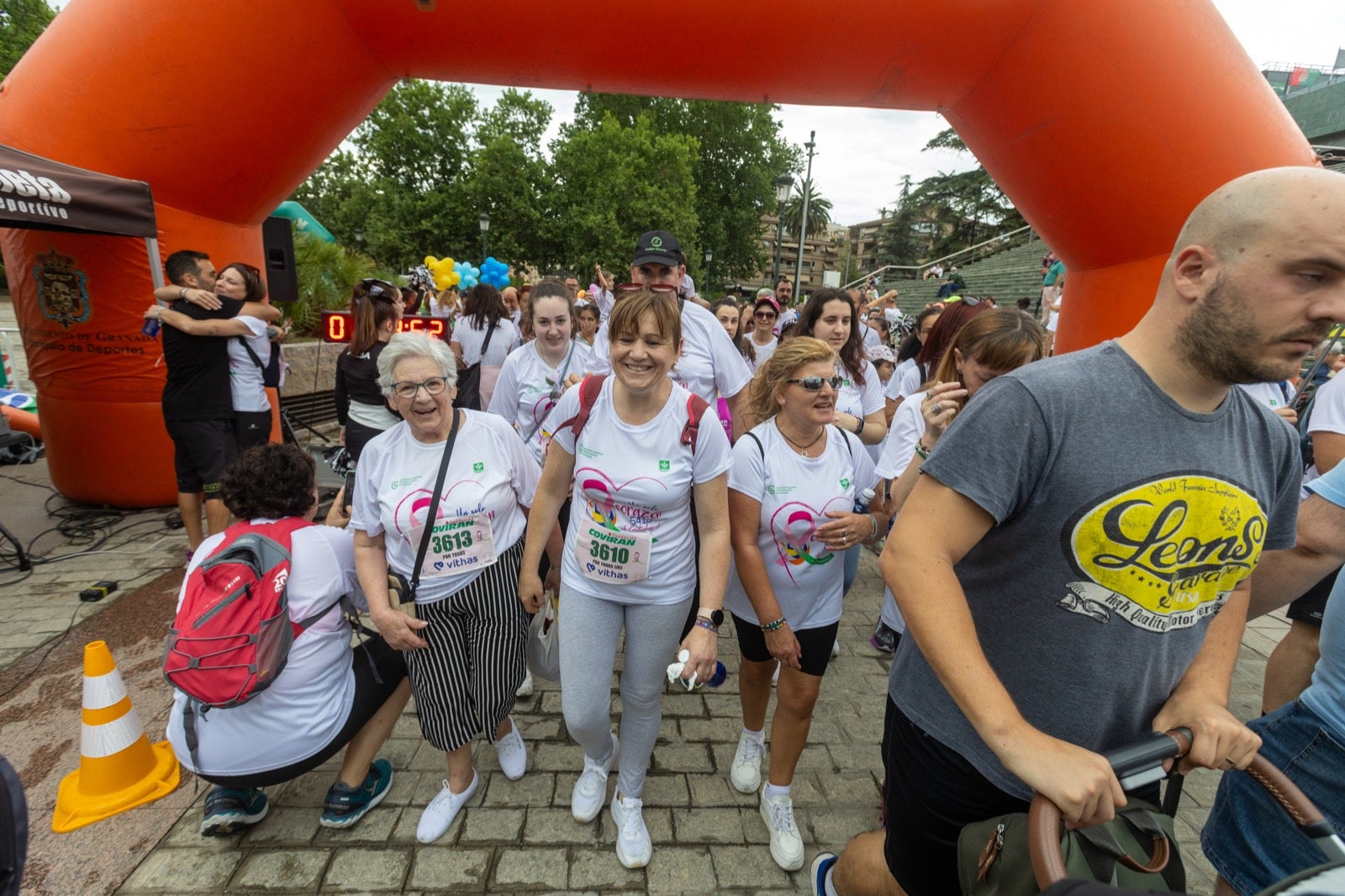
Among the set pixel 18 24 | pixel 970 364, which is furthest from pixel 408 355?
pixel 18 24

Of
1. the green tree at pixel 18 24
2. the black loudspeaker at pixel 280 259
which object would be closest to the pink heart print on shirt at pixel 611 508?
the black loudspeaker at pixel 280 259

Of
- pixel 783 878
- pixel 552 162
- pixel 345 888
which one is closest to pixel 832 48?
pixel 783 878

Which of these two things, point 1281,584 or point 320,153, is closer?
point 1281,584

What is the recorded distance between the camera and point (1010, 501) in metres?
1.19

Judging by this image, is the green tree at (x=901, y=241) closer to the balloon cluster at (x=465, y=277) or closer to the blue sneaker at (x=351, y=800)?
the balloon cluster at (x=465, y=277)

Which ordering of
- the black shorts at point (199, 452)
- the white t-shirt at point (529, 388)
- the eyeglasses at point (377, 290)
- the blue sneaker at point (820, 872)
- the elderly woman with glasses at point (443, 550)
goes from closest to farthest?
the blue sneaker at point (820, 872) < the elderly woman with glasses at point (443, 550) < the white t-shirt at point (529, 388) < the black shorts at point (199, 452) < the eyeglasses at point (377, 290)

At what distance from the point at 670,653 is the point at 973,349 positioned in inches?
63.9

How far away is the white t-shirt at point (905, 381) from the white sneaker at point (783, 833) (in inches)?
112

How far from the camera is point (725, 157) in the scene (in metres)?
Answer: 35.4

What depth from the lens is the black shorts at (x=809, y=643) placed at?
2271mm

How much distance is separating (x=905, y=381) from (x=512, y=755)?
353cm

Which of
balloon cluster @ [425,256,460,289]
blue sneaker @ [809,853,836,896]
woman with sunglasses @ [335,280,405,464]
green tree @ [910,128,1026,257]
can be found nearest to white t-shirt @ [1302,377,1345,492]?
blue sneaker @ [809,853,836,896]

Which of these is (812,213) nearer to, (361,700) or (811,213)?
(811,213)

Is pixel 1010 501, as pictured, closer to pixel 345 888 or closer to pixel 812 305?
pixel 345 888
